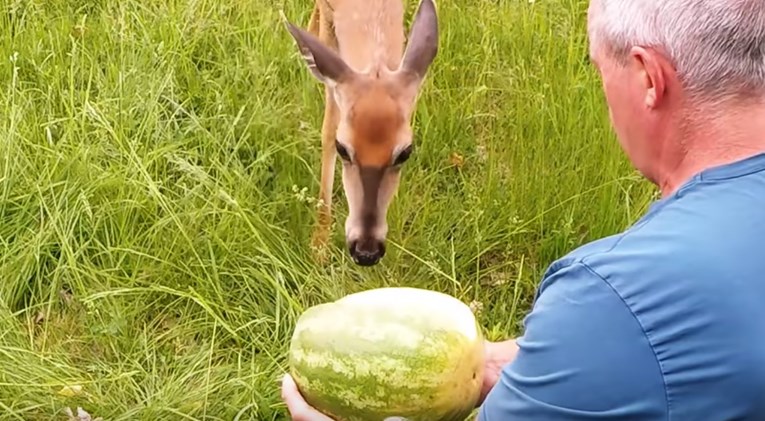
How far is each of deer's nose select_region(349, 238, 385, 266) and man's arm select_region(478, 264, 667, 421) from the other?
7.75ft

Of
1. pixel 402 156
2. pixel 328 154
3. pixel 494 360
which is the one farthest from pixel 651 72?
pixel 328 154

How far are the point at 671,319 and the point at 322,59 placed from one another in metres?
2.90

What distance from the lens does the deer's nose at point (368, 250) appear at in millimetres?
4082

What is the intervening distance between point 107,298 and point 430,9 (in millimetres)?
1597

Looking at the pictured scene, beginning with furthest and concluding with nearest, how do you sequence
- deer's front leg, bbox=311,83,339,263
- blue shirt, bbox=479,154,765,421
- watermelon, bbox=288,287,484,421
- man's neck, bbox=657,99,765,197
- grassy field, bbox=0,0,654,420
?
deer's front leg, bbox=311,83,339,263 < grassy field, bbox=0,0,654,420 < watermelon, bbox=288,287,484,421 < man's neck, bbox=657,99,765,197 < blue shirt, bbox=479,154,765,421

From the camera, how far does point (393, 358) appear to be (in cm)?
227

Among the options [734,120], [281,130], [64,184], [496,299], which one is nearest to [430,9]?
[281,130]

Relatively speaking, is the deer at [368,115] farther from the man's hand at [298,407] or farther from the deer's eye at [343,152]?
the man's hand at [298,407]

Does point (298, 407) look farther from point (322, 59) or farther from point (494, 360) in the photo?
point (322, 59)

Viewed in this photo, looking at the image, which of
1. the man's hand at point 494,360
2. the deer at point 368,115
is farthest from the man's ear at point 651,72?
the deer at point 368,115

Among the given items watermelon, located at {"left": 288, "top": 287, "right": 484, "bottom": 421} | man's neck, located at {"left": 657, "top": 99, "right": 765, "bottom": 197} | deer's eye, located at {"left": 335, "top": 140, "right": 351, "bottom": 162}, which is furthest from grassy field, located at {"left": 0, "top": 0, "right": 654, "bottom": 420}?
man's neck, located at {"left": 657, "top": 99, "right": 765, "bottom": 197}

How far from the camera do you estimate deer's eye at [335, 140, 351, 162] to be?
416 centimetres

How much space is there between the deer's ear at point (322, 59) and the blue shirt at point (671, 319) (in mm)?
2722

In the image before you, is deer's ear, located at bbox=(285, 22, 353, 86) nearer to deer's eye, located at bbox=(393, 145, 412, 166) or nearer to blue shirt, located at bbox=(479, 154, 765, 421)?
deer's eye, located at bbox=(393, 145, 412, 166)
